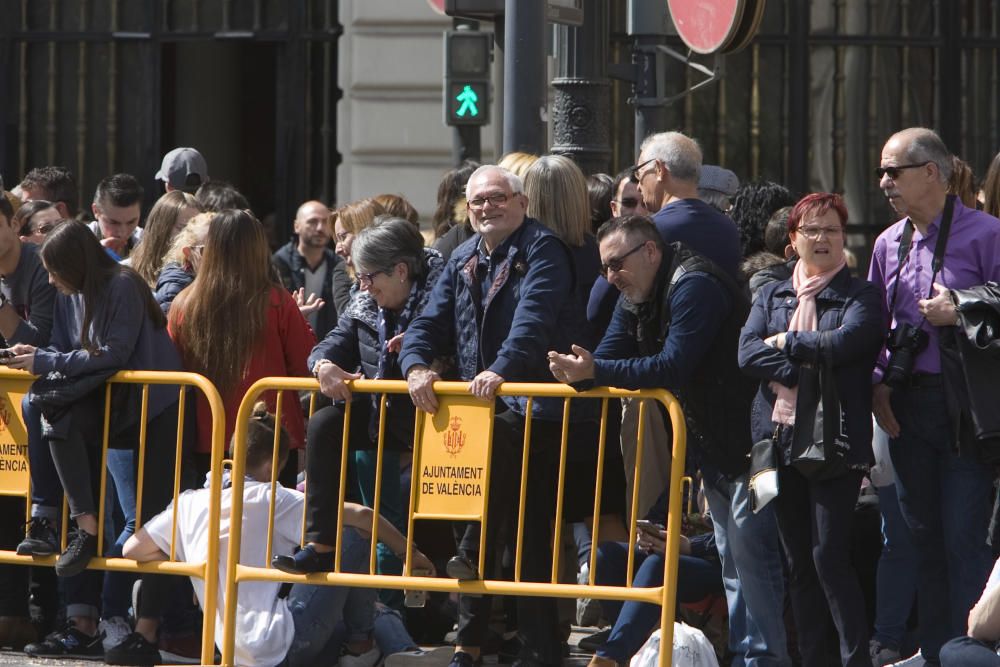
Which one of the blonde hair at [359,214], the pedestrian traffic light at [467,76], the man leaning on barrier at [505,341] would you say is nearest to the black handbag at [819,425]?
the man leaning on barrier at [505,341]

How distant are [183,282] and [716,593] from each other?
2.77 metres

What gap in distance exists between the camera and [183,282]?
806cm

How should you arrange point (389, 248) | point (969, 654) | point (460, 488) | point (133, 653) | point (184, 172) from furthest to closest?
point (184, 172), point (133, 653), point (389, 248), point (460, 488), point (969, 654)

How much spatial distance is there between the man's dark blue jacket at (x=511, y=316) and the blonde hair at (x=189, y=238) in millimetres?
1449

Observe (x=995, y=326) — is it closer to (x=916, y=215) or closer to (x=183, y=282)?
(x=916, y=215)

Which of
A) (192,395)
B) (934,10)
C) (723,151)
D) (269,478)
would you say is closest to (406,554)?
(269,478)

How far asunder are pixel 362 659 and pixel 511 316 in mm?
1606

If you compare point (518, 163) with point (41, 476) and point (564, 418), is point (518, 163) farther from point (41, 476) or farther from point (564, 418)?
point (41, 476)

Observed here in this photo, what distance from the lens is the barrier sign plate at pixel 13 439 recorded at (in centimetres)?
743

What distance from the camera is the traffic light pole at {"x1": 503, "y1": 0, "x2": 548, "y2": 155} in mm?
7672

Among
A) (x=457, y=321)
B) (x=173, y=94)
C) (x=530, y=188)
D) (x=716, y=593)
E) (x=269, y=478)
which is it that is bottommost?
(x=716, y=593)

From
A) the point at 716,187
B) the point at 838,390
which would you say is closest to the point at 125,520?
the point at 716,187

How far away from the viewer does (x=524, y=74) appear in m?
7.71

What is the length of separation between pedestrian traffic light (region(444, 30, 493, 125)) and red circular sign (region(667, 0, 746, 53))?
182 centimetres
